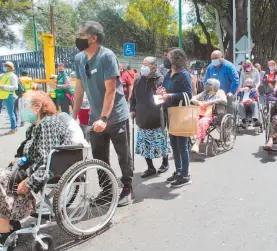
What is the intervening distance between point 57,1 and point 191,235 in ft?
156

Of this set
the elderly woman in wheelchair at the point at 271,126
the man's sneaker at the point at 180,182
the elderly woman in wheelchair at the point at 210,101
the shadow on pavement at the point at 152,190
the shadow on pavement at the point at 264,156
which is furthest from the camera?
the elderly woman in wheelchair at the point at 210,101

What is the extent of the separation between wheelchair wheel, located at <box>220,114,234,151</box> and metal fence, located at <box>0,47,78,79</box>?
9.60 m

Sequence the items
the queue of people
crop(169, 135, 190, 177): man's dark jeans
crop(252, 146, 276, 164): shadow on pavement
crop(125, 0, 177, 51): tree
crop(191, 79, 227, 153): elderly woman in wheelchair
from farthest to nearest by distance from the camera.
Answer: crop(125, 0, 177, 51): tree < crop(191, 79, 227, 153): elderly woman in wheelchair < crop(252, 146, 276, 164): shadow on pavement < crop(169, 135, 190, 177): man's dark jeans < the queue of people

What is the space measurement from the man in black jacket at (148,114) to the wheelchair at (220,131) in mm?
1436

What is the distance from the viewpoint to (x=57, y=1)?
4706cm

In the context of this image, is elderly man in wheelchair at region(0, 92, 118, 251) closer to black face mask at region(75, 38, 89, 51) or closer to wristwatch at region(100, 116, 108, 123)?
wristwatch at region(100, 116, 108, 123)

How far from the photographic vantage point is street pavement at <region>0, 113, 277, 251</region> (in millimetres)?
3332

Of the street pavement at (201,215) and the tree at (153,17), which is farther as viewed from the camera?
the tree at (153,17)

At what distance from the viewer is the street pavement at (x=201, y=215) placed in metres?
3.33

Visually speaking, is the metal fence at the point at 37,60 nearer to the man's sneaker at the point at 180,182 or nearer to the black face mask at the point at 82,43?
the man's sneaker at the point at 180,182

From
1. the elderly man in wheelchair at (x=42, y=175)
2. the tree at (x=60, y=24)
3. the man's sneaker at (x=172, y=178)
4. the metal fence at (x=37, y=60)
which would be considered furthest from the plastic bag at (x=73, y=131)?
the tree at (x=60, y=24)

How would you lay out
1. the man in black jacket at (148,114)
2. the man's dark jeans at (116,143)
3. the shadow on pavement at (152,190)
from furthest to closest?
1. the man in black jacket at (148,114)
2. the shadow on pavement at (152,190)
3. the man's dark jeans at (116,143)

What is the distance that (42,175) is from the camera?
10.2 ft

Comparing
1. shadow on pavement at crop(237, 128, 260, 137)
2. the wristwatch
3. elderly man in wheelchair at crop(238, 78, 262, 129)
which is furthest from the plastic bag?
elderly man in wheelchair at crop(238, 78, 262, 129)
